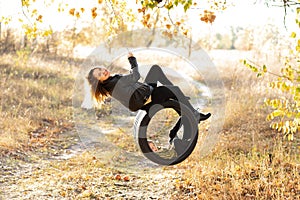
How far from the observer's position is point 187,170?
554 cm

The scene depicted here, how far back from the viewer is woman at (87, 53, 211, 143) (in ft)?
10.8

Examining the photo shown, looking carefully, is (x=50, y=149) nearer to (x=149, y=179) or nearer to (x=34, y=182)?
(x=34, y=182)

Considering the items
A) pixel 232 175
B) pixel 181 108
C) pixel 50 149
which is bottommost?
pixel 50 149

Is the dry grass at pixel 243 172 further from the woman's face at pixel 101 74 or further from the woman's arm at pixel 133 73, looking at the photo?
the woman's face at pixel 101 74

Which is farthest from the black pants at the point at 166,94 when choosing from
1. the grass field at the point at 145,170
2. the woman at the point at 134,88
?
the grass field at the point at 145,170

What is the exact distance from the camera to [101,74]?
11.5 ft

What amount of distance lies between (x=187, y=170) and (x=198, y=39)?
8.74 m

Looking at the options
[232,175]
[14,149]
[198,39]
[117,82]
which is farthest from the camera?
[198,39]

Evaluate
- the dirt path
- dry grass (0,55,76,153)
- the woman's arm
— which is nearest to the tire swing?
the woman's arm

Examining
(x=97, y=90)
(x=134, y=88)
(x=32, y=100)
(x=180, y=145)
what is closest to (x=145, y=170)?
(x=97, y=90)

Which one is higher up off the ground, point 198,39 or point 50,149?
point 198,39

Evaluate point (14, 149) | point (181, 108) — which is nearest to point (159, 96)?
point (181, 108)

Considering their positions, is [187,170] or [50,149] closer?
[187,170]

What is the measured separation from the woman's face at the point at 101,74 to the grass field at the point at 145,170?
73.1 inches
